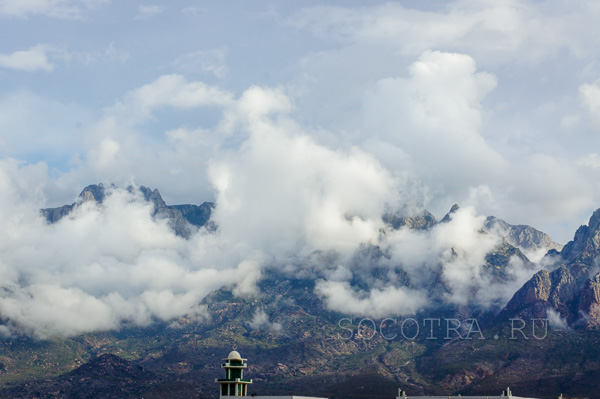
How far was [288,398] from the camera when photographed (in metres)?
174

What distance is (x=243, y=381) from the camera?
597 ft

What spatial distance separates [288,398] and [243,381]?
1398 cm

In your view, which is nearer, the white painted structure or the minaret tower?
the white painted structure

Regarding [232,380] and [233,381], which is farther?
[232,380]

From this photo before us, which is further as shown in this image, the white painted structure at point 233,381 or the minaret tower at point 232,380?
the minaret tower at point 232,380

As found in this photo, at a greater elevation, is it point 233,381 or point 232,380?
point 232,380
